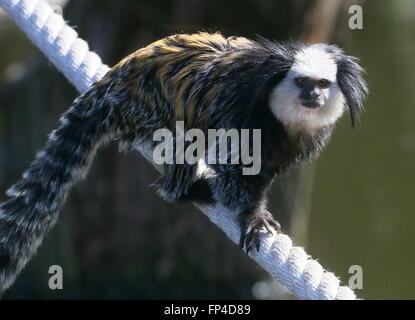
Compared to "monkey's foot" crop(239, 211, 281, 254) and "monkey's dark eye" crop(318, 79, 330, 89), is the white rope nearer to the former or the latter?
"monkey's foot" crop(239, 211, 281, 254)

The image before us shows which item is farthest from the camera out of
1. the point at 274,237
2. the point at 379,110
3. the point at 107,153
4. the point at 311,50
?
the point at 379,110

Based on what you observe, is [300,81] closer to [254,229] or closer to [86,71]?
[254,229]

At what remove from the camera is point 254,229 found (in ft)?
10.2

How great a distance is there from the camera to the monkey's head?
3.23m

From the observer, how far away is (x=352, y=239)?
942 cm

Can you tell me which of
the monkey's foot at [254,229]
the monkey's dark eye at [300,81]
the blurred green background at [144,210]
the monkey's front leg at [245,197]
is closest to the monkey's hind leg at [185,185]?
the monkey's front leg at [245,197]

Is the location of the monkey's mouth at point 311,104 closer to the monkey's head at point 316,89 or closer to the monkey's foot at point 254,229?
the monkey's head at point 316,89

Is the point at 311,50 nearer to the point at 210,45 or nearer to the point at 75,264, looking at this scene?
the point at 210,45

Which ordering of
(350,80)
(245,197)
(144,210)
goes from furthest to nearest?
1. (144,210)
2. (350,80)
3. (245,197)

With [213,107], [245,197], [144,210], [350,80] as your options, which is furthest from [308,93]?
[144,210]

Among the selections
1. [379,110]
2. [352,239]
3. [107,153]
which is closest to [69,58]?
[107,153]

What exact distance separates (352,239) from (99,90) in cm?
660

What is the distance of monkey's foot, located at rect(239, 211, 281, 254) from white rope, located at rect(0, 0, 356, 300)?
0.10 ft

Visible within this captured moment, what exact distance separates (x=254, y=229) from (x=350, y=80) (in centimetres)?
80
